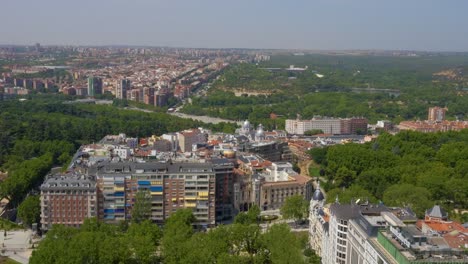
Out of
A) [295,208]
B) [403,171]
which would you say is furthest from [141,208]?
[403,171]

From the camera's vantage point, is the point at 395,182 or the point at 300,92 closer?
the point at 395,182

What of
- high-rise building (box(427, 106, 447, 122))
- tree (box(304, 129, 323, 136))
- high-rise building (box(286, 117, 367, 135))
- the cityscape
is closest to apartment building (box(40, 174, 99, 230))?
the cityscape

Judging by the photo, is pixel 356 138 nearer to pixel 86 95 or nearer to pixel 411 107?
pixel 411 107

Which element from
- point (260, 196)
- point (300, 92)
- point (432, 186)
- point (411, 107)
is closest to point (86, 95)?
point (300, 92)

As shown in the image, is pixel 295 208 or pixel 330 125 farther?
pixel 330 125

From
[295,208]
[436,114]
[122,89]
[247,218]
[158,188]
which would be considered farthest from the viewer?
[122,89]

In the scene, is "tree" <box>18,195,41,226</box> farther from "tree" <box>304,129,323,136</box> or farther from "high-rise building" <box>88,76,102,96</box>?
"high-rise building" <box>88,76,102,96</box>

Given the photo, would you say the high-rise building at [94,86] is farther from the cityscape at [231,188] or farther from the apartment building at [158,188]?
the apartment building at [158,188]

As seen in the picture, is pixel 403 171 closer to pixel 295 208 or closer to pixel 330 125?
pixel 295 208
